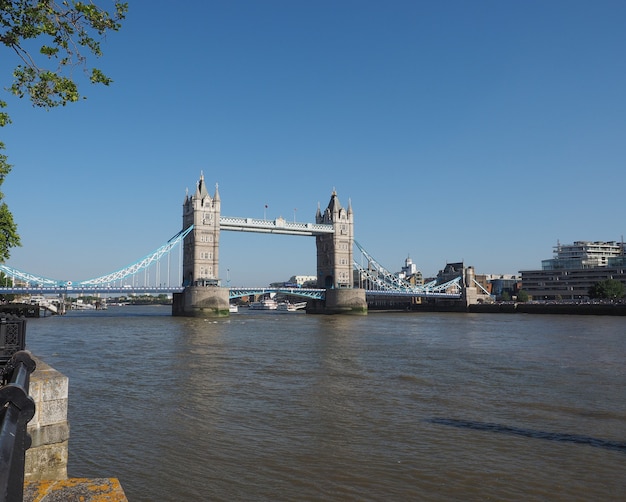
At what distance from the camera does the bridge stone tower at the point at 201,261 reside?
7272 centimetres

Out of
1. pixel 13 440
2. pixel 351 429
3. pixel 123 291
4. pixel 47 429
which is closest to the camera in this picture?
pixel 13 440

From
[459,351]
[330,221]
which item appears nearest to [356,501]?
[459,351]

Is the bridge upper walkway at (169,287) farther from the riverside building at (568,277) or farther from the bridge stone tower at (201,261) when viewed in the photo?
the riverside building at (568,277)

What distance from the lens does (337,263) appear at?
312 feet

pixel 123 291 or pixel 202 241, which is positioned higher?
pixel 202 241

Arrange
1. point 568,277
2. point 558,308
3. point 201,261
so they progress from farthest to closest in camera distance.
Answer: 1. point 568,277
2. point 558,308
3. point 201,261

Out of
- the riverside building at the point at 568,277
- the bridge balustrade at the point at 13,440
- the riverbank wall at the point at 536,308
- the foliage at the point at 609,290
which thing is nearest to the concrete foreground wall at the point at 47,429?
the bridge balustrade at the point at 13,440

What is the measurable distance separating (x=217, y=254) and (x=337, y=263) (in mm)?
23536

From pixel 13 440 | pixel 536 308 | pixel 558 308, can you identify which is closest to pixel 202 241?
pixel 536 308

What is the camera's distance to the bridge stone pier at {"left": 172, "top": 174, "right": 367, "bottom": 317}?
7331cm

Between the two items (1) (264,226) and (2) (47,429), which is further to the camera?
(1) (264,226)

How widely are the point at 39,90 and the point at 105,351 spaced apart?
2283 cm

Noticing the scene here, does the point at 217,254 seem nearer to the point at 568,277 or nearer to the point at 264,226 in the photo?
the point at 264,226

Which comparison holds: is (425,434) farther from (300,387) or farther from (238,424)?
(300,387)
